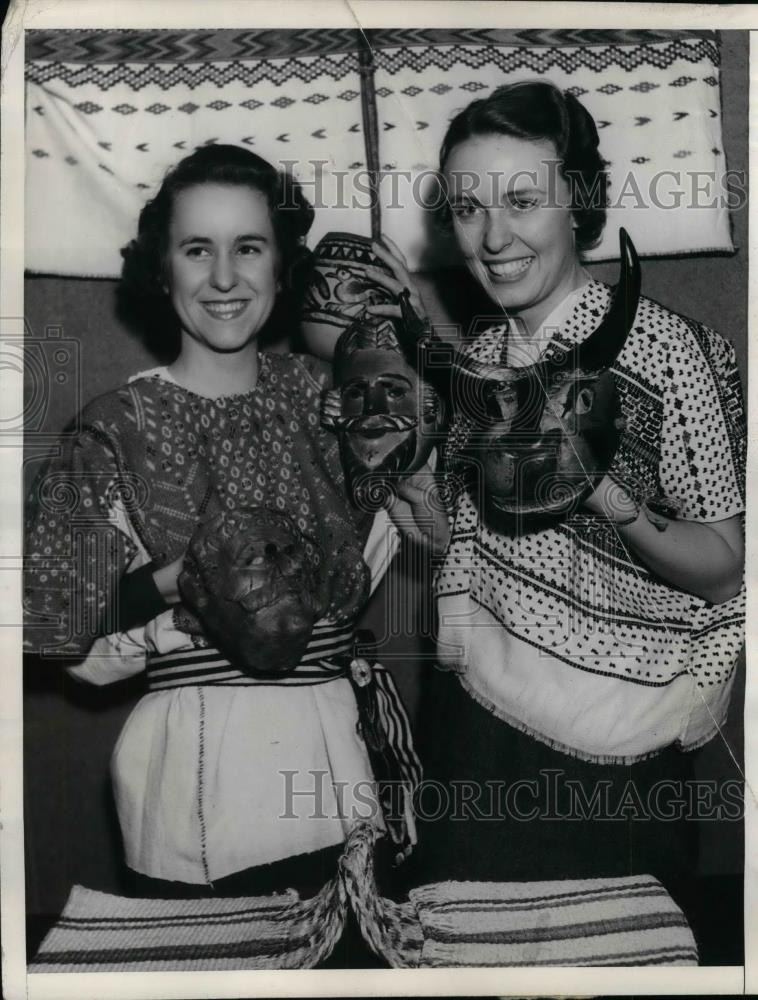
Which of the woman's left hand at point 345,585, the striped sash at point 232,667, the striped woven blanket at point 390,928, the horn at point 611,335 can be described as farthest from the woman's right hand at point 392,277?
the striped woven blanket at point 390,928

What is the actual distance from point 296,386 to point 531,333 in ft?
1.37

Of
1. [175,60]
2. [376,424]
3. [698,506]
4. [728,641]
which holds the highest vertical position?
[175,60]

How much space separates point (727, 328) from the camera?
194cm

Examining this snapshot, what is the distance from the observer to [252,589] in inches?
71.7

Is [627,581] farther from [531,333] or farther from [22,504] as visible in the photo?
[22,504]

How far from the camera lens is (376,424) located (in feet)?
6.17

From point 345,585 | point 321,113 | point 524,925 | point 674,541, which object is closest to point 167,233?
point 321,113

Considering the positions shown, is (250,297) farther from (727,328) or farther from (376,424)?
(727,328)

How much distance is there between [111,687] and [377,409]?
0.67 meters

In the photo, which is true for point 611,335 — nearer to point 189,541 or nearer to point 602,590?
point 602,590

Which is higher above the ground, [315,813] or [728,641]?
[728,641]

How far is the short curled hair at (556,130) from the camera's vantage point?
186 cm

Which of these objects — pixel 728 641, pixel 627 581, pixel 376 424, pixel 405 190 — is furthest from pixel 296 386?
pixel 728 641

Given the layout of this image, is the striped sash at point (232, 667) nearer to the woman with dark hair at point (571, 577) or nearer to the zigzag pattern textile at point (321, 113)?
the woman with dark hair at point (571, 577)
